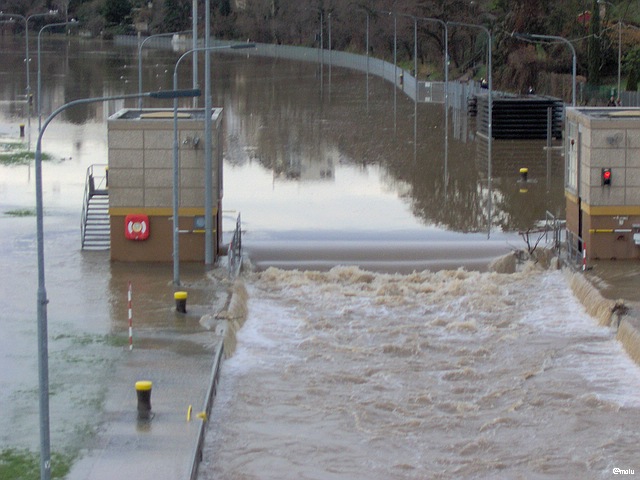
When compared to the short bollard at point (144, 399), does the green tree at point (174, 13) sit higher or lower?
higher

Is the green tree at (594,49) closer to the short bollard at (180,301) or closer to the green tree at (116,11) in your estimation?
the short bollard at (180,301)

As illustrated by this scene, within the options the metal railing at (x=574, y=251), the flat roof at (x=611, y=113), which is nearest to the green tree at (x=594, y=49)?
the flat roof at (x=611, y=113)

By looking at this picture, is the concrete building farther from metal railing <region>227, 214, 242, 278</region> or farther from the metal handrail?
metal railing <region>227, 214, 242, 278</region>

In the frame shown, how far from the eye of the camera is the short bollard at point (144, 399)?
17938mm

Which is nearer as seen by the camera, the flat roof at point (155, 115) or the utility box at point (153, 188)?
the utility box at point (153, 188)

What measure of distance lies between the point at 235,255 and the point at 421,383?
8.99 m

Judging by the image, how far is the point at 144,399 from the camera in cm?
1797

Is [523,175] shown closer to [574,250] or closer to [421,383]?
[574,250]

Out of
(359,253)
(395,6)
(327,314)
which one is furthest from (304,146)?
(395,6)

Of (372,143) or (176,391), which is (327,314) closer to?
(176,391)

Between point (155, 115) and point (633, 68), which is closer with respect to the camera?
point (155, 115)

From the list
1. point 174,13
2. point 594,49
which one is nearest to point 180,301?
point 594,49

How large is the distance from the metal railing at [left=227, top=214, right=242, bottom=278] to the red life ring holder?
1922 mm

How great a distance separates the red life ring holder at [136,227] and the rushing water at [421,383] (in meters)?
2.69
